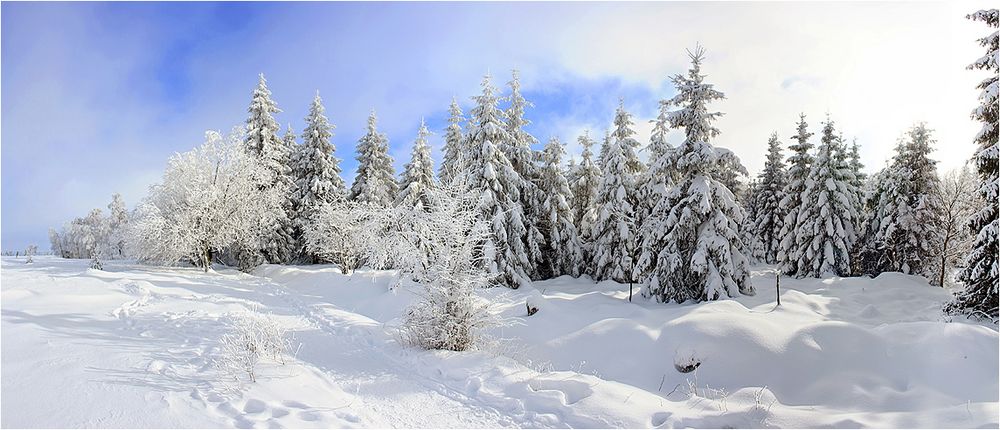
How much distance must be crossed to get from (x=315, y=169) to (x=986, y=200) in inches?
1346

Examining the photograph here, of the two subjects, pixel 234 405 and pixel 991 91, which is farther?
pixel 991 91

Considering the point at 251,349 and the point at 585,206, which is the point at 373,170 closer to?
the point at 585,206

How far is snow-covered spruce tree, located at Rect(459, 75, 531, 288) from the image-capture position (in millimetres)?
22953

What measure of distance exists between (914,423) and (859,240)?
31.7 meters

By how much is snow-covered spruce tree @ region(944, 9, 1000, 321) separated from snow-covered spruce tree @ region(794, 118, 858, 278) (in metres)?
15.6

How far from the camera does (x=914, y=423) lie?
647cm

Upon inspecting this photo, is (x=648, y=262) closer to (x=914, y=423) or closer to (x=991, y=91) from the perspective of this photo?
(x=991, y=91)

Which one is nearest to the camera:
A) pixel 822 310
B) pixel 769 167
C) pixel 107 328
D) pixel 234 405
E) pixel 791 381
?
pixel 234 405

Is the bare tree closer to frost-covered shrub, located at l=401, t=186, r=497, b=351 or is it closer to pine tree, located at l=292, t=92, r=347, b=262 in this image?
frost-covered shrub, located at l=401, t=186, r=497, b=351

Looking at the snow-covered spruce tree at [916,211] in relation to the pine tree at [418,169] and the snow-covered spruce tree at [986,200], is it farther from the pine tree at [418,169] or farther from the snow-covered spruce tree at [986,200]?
the pine tree at [418,169]

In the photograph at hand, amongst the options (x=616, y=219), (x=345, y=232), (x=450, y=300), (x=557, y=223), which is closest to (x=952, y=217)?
(x=616, y=219)

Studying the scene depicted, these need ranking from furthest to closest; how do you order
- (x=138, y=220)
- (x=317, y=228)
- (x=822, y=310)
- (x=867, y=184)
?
(x=867, y=184), (x=317, y=228), (x=138, y=220), (x=822, y=310)

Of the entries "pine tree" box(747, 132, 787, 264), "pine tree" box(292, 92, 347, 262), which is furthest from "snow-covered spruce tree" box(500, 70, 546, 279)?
"pine tree" box(747, 132, 787, 264)

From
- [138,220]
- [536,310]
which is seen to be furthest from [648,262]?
[138,220]
